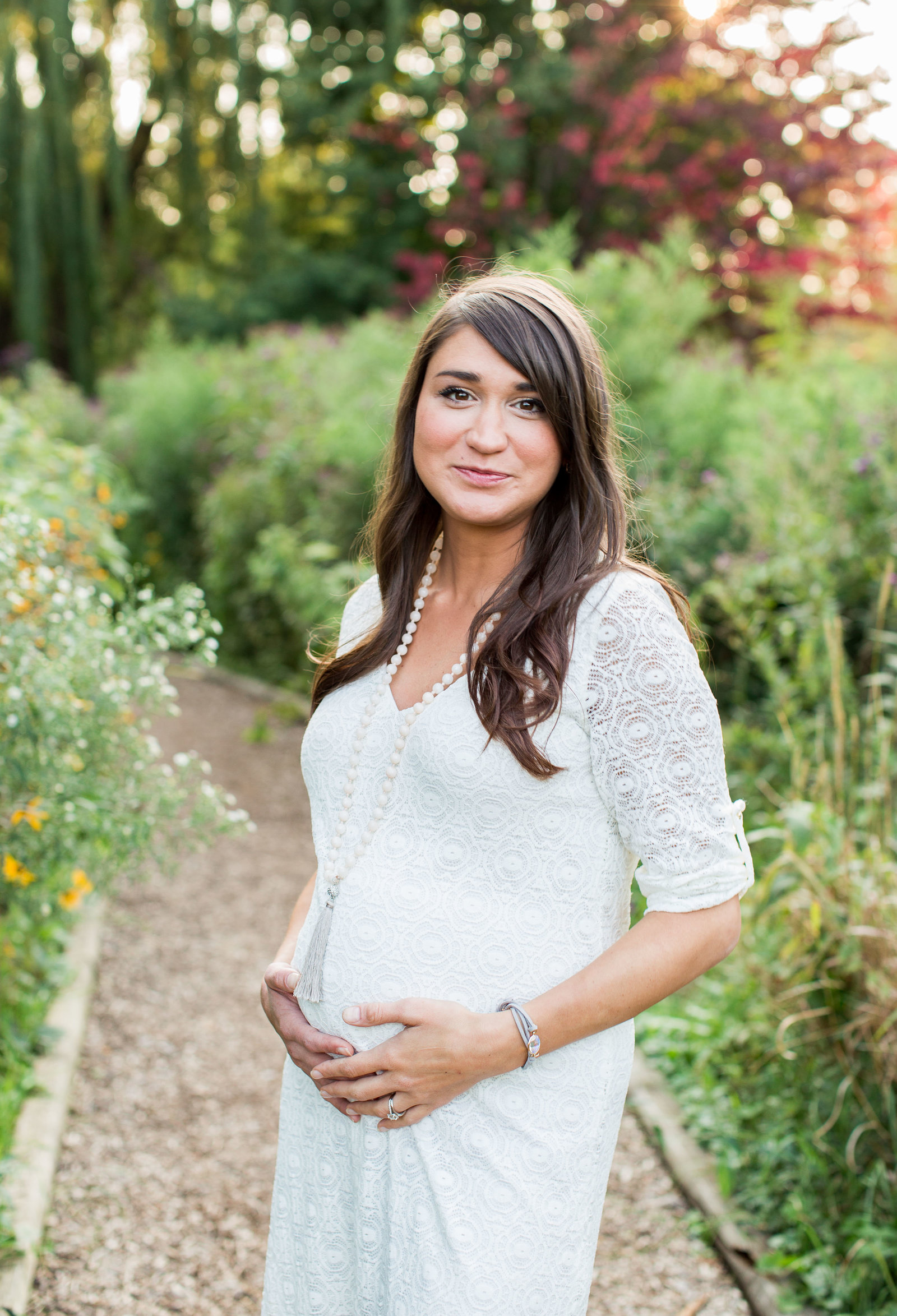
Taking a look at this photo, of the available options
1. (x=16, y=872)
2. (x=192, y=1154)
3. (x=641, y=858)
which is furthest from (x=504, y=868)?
(x=192, y=1154)

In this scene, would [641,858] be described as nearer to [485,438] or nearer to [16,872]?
[485,438]

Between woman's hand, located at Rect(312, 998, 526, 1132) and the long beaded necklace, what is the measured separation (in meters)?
0.13

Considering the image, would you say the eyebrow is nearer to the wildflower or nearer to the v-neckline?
the v-neckline

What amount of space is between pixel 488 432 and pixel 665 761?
44cm

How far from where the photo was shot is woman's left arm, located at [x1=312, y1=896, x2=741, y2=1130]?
115 cm

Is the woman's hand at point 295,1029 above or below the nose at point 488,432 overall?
below

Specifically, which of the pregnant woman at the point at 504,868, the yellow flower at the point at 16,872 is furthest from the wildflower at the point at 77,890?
the pregnant woman at the point at 504,868

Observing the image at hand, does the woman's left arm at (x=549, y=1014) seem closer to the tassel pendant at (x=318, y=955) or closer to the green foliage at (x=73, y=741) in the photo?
the tassel pendant at (x=318, y=955)

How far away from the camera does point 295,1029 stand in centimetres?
133

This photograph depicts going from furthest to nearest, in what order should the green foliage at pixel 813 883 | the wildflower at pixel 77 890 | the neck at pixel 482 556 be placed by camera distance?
the wildflower at pixel 77 890 < the green foliage at pixel 813 883 < the neck at pixel 482 556

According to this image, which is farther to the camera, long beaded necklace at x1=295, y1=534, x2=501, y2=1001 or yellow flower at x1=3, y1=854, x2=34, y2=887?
yellow flower at x1=3, y1=854, x2=34, y2=887

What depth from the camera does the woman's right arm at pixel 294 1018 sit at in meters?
1.28

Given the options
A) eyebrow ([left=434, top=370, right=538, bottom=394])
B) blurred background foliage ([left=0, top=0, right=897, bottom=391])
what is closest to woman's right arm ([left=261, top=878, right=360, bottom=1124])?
eyebrow ([left=434, top=370, right=538, bottom=394])

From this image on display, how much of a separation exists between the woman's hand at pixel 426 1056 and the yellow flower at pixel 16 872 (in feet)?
3.75
